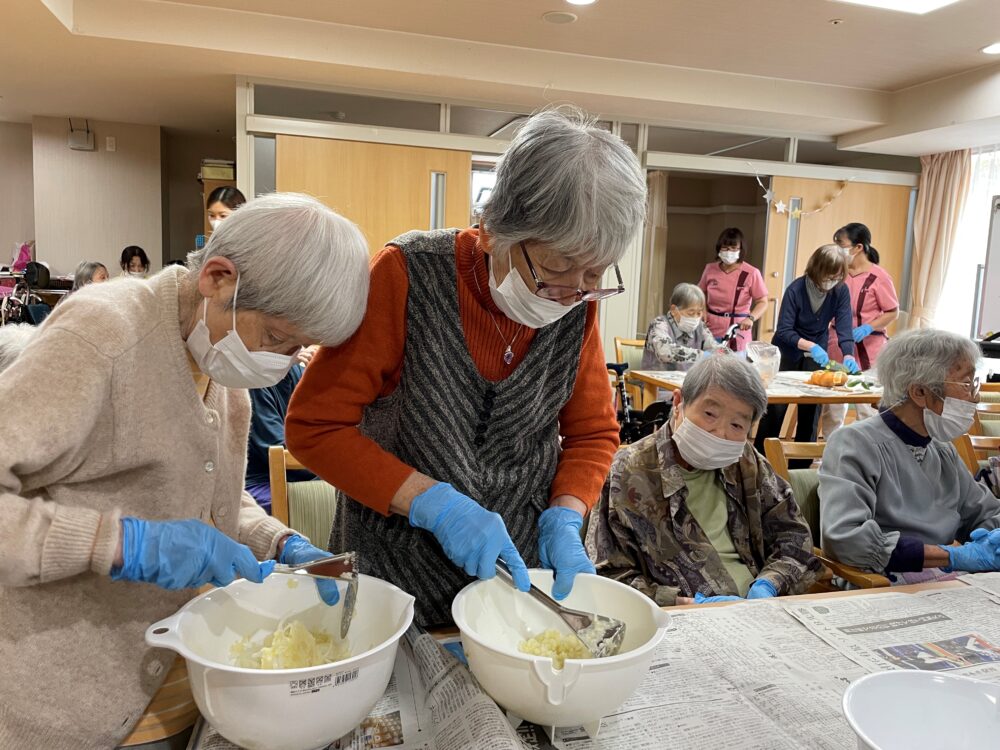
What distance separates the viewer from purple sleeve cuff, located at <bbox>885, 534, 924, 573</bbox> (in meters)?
1.73

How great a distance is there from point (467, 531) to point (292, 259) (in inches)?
17.1

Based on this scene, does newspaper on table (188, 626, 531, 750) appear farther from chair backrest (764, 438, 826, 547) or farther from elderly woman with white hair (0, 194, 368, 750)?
chair backrest (764, 438, 826, 547)

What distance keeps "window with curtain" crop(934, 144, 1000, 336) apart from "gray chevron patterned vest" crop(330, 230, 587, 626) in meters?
6.32

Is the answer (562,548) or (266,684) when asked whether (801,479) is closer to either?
(562,548)

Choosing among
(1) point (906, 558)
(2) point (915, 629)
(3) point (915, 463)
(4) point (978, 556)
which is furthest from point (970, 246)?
(2) point (915, 629)

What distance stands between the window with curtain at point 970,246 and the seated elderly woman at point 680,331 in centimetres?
303

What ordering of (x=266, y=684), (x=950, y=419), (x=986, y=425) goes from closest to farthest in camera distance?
1. (x=266, y=684)
2. (x=950, y=419)
3. (x=986, y=425)

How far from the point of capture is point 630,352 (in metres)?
5.30

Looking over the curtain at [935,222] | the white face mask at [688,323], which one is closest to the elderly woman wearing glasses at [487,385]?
the white face mask at [688,323]

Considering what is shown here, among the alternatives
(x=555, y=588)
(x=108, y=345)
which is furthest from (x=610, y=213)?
(x=108, y=345)

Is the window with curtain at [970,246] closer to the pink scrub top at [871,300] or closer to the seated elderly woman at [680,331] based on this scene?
the pink scrub top at [871,300]

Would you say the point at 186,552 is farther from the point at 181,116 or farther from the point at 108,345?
the point at 181,116

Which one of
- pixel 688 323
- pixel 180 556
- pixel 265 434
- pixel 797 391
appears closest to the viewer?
pixel 180 556

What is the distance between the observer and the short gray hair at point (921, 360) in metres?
1.92
